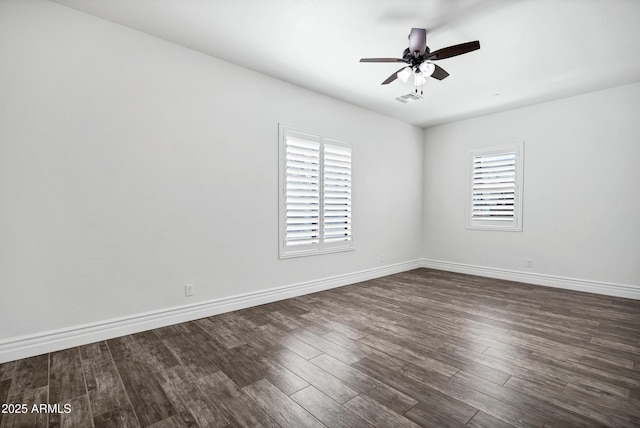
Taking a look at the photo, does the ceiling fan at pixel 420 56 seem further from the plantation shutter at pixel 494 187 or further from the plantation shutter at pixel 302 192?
the plantation shutter at pixel 494 187

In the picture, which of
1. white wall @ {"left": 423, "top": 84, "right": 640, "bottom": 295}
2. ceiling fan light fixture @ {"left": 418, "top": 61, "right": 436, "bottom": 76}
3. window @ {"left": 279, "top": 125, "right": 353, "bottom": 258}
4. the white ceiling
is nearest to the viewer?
the white ceiling

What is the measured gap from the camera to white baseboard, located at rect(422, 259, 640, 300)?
163 inches

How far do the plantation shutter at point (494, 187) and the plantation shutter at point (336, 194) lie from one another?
2506 millimetres

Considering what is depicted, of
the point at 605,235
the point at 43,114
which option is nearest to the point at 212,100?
the point at 43,114

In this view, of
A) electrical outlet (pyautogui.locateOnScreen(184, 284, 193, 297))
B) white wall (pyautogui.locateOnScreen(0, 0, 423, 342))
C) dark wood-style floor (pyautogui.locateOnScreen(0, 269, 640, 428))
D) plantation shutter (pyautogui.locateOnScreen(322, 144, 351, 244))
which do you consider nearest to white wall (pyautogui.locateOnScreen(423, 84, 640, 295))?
dark wood-style floor (pyautogui.locateOnScreen(0, 269, 640, 428))

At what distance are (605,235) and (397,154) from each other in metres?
3.30

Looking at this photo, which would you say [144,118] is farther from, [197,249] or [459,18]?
[459,18]

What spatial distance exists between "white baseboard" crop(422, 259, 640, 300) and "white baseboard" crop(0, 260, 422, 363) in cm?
287

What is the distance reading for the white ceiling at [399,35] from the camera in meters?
2.53

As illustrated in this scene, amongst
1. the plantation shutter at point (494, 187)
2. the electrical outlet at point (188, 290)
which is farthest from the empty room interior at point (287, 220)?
the plantation shutter at point (494, 187)

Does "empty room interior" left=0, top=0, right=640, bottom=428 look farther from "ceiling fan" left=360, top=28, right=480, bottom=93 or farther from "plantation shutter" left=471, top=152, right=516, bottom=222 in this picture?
"plantation shutter" left=471, top=152, right=516, bottom=222

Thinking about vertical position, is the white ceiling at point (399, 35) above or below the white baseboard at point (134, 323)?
above

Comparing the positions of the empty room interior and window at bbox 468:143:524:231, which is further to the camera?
window at bbox 468:143:524:231

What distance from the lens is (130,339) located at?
107 inches
